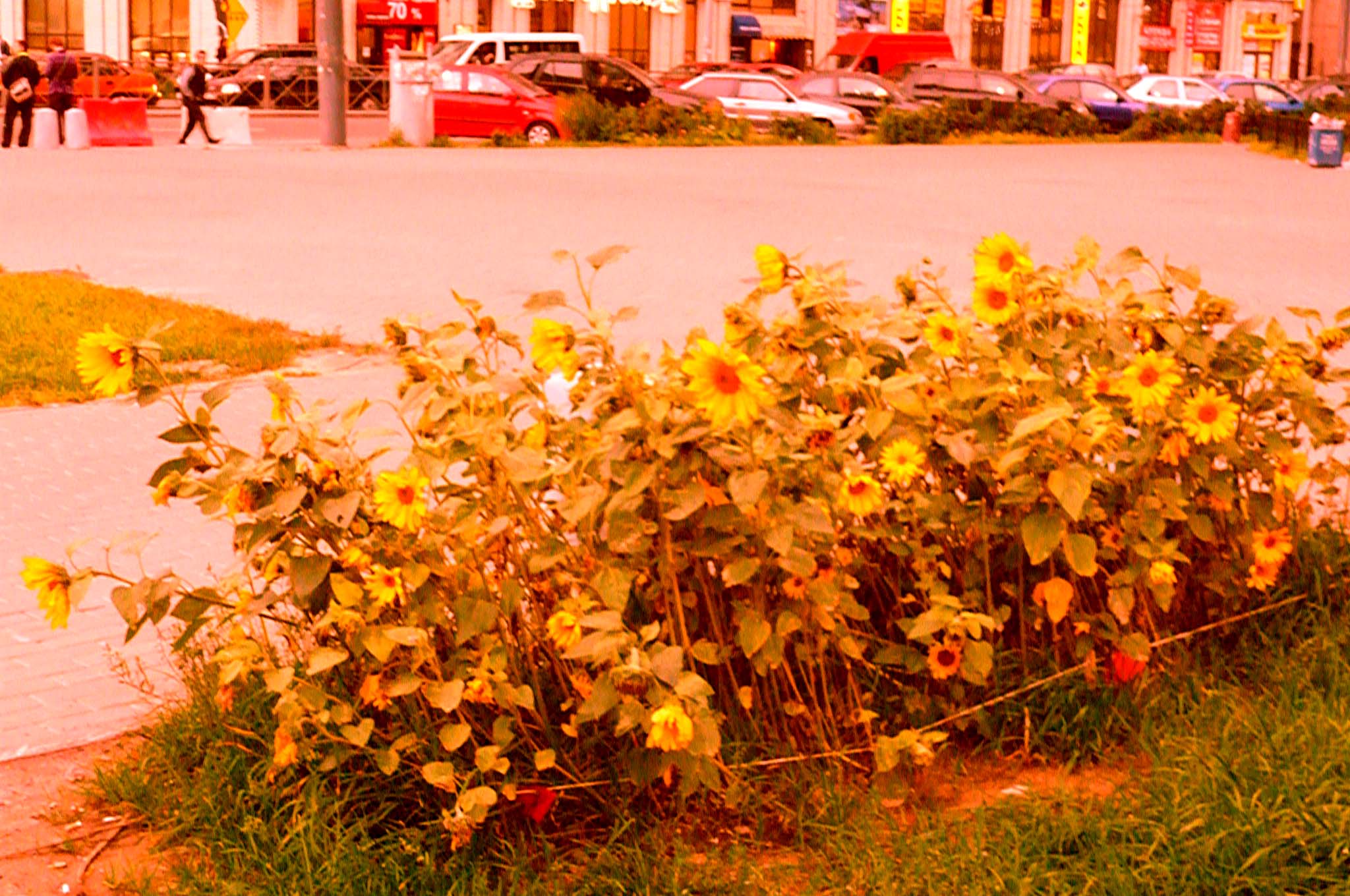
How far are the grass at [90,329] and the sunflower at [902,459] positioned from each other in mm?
5306

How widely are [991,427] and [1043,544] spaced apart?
0.32 metres

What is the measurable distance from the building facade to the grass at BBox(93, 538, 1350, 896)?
41.6 m

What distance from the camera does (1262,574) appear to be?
424 centimetres

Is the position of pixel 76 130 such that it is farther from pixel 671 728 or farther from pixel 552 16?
pixel 552 16

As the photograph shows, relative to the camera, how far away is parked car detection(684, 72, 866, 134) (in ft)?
111

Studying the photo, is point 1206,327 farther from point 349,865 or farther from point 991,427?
point 349,865

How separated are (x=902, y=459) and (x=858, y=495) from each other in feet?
0.87

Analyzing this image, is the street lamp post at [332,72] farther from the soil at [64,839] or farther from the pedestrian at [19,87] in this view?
the soil at [64,839]

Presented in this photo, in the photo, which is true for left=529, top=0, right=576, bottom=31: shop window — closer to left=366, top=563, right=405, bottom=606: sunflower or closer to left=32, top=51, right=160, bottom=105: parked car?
left=32, top=51, right=160, bottom=105: parked car

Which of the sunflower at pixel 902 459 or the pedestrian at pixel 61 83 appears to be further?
the pedestrian at pixel 61 83

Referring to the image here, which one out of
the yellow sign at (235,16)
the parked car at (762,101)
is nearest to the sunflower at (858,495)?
the parked car at (762,101)

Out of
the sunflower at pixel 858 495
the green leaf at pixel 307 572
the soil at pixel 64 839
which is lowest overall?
the soil at pixel 64 839

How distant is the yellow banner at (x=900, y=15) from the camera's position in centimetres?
6725

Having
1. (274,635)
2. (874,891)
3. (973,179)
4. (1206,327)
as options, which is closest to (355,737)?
(874,891)
